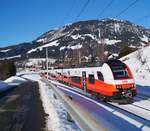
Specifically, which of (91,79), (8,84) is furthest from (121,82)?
(8,84)

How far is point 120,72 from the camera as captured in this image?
71.6 ft

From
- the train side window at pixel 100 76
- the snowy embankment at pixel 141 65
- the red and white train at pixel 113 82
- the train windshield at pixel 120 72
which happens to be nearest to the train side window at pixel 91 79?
the red and white train at pixel 113 82

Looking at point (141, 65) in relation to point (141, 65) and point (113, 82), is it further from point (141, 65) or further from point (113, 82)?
point (113, 82)

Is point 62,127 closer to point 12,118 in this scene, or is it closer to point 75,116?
point 75,116

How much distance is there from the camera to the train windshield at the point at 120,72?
21.5m

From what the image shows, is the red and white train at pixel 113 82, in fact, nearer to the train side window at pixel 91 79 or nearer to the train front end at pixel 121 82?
the train front end at pixel 121 82

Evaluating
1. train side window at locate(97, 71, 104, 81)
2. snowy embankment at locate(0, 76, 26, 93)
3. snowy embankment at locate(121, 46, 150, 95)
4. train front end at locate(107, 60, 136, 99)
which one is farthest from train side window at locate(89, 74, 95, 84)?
snowy embankment at locate(0, 76, 26, 93)

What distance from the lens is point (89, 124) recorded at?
27.3ft

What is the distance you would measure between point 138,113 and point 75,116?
6.53 m

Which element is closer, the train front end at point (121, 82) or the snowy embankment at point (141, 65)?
the train front end at point (121, 82)

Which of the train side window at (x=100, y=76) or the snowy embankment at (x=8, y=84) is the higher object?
the train side window at (x=100, y=76)

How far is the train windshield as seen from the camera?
21.5 meters

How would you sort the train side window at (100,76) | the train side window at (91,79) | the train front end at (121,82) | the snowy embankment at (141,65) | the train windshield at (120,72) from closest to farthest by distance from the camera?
the train front end at (121,82) → the train windshield at (120,72) → the train side window at (100,76) → the train side window at (91,79) → the snowy embankment at (141,65)

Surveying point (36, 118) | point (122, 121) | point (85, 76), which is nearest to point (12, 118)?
point (36, 118)
